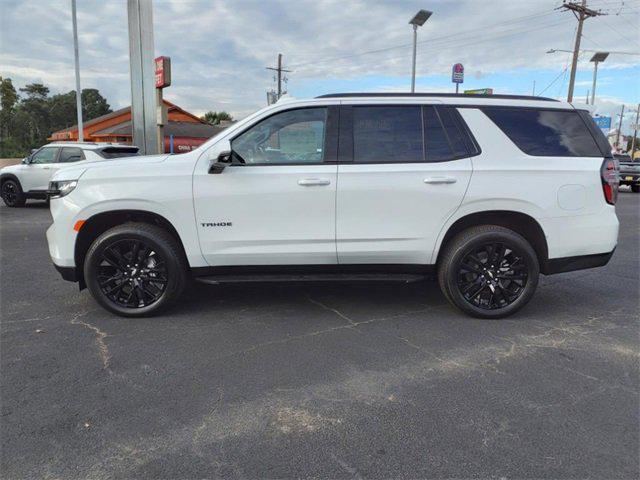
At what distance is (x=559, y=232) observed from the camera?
4.52m

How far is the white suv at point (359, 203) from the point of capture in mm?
4367

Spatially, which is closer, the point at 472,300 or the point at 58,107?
the point at 472,300

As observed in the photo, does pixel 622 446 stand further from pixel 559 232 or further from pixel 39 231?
pixel 39 231

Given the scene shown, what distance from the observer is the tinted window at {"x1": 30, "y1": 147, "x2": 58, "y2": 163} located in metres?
13.2

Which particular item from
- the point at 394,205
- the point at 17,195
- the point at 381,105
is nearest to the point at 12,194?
the point at 17,195

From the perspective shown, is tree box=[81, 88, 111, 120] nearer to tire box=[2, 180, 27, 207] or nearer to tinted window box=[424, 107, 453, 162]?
tire box=[2, 180, 27, 207]

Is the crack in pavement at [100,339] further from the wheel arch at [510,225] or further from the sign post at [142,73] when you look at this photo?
the sign post at [142,73]

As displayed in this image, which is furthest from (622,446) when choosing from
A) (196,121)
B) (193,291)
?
(196,121)

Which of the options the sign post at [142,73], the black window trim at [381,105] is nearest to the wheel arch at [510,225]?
the black window trim at [381,105]

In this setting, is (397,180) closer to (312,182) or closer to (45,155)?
(312,182)

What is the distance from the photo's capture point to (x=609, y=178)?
4.52 m

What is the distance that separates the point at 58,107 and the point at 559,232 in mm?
81038

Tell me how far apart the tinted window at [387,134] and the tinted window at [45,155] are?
37.2 feet

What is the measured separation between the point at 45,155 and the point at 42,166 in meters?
0.34
